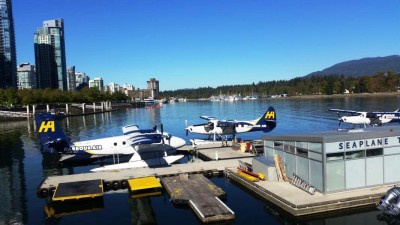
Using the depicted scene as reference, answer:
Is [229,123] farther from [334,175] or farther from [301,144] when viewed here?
[334,175]

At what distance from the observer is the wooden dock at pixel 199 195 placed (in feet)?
57.2

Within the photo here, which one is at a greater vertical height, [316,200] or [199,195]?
[316,200]

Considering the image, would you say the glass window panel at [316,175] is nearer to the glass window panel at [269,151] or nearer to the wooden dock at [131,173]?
the glass window panel at [269,151]

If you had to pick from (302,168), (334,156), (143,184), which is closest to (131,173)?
(143,184)

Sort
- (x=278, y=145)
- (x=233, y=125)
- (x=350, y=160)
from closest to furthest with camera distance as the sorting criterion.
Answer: (x=350, y=160)
(x=278, y=145)
(x=233, y=125)

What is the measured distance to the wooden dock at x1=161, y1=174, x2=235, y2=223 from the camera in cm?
1742

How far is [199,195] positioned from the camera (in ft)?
67.4

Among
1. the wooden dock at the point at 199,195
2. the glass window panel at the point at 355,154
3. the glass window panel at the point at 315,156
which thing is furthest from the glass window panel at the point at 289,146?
the wooden dock at the point at 199,195

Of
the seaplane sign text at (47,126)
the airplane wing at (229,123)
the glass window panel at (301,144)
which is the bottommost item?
the airplane wing at (229,123)

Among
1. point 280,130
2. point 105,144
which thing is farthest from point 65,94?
point 105,144

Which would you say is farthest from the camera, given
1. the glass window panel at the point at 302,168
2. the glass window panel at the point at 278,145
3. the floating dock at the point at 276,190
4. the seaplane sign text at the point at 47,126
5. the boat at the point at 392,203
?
the seaplane sign text at the point at 47,126

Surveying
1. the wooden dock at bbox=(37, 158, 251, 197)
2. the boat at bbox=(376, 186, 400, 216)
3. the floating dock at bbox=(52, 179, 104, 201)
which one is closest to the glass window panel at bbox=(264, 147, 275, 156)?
the wooden dock at bbox=(37, 158, 251, 197)

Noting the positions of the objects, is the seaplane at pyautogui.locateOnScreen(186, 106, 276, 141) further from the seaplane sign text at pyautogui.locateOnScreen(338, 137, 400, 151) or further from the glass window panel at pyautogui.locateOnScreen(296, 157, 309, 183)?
the seaplane sign text at pyautogui.locateOnScreen(338, 137, 400, 151)

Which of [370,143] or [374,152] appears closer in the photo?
[370,143]
